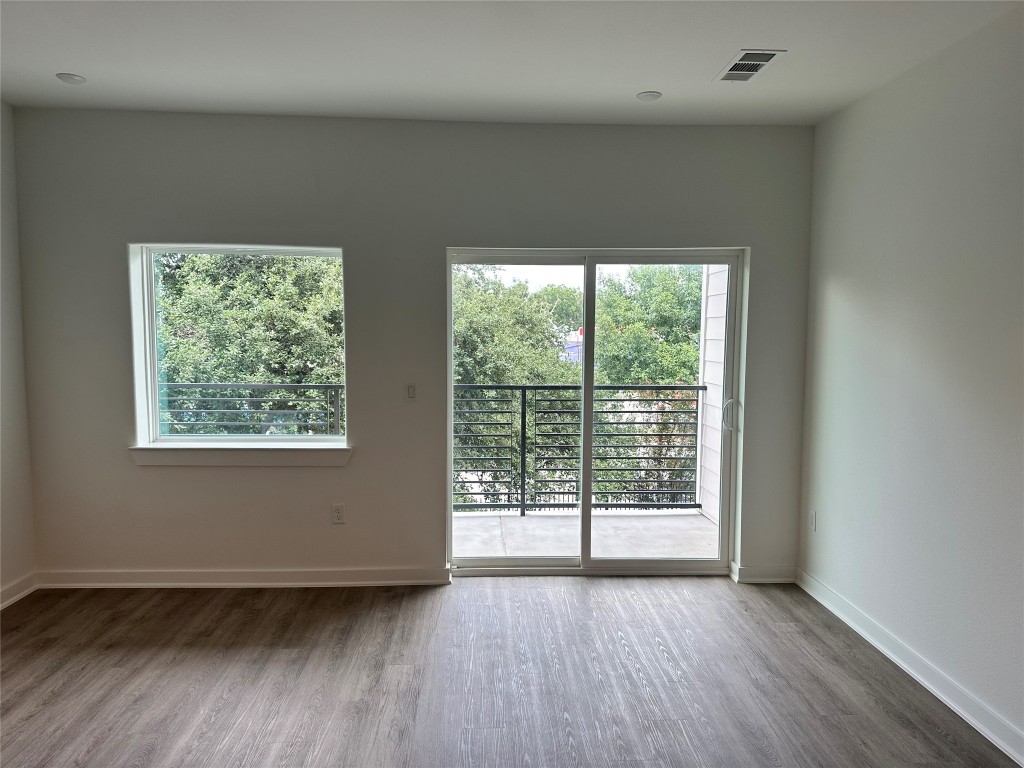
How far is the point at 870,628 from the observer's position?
8.82 ft

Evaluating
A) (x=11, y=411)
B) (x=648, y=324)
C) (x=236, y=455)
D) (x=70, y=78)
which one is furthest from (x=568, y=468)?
(x=70, y=78)

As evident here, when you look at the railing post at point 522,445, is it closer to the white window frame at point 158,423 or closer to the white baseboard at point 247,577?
the white baseboard at point 247,577

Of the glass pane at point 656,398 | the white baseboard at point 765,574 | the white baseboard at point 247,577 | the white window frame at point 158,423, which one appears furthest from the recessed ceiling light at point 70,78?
the white baseboard at point 765,574

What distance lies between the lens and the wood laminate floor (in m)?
1.94

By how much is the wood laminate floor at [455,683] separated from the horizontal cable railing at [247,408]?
0.92 metres

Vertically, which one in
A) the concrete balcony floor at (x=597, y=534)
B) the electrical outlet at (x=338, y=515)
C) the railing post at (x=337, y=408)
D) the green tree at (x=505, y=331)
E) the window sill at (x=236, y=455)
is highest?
the green tree at (x=505, y=331)

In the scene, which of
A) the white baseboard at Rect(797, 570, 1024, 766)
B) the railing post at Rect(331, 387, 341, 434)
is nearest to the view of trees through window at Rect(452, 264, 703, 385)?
the railing post at Rect(331, 387, 341, 434)

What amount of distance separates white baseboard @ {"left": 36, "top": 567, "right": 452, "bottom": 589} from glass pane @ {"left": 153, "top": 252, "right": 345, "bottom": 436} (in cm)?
79

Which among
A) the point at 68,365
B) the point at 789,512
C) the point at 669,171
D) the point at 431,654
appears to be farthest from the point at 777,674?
the point at 68,365

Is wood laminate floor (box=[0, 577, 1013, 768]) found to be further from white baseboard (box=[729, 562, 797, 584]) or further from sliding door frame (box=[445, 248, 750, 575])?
sliding door frame (box=[445, 248, 750, 575])

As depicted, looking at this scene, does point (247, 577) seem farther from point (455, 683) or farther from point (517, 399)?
point (517, 399)

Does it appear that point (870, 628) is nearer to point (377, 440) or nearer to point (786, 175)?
point (786, 175)

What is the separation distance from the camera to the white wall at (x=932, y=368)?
200 cm

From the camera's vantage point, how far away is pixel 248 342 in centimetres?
325
